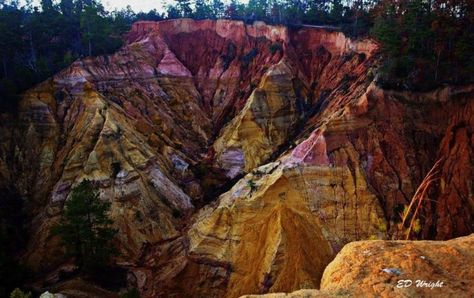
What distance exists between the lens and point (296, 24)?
144ft

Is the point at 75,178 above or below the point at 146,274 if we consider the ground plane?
above

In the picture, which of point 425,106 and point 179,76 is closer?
point 425,106

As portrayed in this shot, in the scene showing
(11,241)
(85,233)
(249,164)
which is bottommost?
(11,241)

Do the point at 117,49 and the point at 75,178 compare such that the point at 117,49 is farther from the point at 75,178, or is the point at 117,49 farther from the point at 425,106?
the point at 425,106

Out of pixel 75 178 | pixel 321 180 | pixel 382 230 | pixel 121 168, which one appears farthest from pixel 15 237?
pixel 382 230

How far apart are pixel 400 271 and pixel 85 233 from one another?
62.0 feet

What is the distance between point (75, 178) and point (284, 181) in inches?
567

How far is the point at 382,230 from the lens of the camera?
2369 cm
